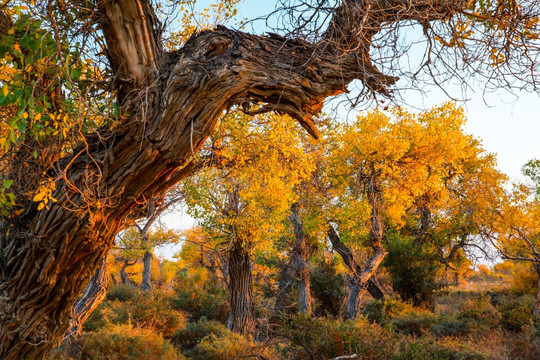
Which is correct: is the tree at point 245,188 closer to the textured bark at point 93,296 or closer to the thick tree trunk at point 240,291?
the thick tree trunk at point 240,291

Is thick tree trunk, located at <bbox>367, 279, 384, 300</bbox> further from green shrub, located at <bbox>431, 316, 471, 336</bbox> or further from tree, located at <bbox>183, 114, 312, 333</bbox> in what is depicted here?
tree, located at <bbox>183, 114, 312, 333</bbox>

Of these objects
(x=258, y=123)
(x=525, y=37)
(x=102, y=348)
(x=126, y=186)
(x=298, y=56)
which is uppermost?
(x=258, y=123)

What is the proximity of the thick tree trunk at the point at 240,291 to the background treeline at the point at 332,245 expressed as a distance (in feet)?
0.11

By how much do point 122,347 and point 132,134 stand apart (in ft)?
22.4

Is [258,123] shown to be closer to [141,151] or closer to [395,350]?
[141,151]

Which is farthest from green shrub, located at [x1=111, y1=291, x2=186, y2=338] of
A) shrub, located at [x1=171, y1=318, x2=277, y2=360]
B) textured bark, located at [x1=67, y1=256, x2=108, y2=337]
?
textured bark, located at [x1=67, y1=256, x2=108, y2=337]

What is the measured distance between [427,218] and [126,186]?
17.0 m

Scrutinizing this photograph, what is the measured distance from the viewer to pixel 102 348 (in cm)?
796

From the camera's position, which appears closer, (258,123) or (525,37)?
(525,37)

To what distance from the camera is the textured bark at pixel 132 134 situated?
2.74 m

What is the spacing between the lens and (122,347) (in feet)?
26.2

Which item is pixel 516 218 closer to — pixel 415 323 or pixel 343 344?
pixel 415 323

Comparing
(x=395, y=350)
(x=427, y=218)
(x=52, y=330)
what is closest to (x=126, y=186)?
(x=52, y=330)

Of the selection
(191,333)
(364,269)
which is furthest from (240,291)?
(364,269)
